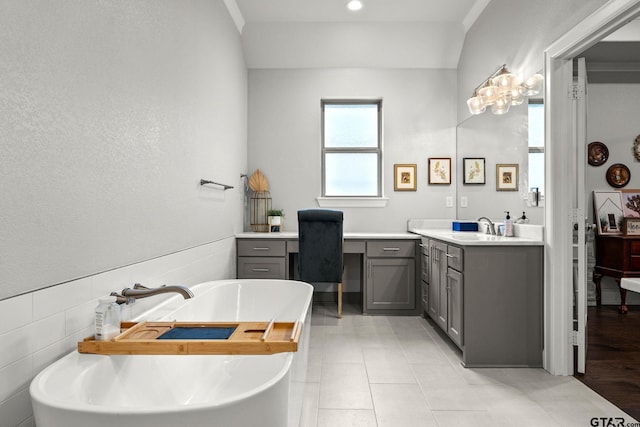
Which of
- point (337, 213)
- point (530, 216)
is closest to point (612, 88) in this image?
point (530, 216)

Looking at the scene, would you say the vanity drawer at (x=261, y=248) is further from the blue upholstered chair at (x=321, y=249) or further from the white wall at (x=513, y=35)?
the white wall at (x=513, y=35)

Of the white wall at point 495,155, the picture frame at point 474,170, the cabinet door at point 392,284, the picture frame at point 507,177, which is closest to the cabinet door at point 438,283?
the cabinet door at point 392,284

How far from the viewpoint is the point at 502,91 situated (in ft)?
9.70

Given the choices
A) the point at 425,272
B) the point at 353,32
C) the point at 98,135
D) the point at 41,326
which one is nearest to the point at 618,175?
the point at 425,272

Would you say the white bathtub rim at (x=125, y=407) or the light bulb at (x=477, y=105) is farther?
the light bulb at (x=477, y=105)

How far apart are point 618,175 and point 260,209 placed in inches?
153

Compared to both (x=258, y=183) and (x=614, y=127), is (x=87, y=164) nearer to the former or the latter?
(x=258, y=183)

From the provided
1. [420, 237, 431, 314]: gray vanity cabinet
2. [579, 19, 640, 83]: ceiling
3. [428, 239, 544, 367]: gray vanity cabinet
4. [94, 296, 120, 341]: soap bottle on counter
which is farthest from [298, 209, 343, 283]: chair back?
[579, 19, 640, 83]: ceiling

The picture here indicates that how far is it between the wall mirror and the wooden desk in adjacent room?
1.40m

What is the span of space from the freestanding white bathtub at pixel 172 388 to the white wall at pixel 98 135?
308 mm

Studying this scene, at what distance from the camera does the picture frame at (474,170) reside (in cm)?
353

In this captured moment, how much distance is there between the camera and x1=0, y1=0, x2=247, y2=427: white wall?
104cm

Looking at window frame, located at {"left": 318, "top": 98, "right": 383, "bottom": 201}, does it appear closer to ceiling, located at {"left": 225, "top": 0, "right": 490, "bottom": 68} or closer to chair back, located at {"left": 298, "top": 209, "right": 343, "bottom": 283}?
ceiling, located at {"left": 225, "top": 0, "right": 490, "bottom": 68}

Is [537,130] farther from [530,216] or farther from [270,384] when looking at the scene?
[270,384]
